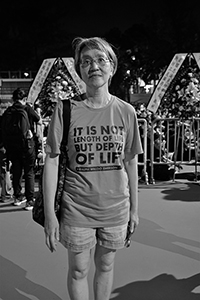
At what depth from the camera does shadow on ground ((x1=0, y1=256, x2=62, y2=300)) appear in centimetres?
245

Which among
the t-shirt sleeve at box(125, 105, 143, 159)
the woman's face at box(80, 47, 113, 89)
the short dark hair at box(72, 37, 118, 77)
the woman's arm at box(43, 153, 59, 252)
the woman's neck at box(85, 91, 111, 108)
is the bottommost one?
the woman's arm at box(43, 153, 59, 252)

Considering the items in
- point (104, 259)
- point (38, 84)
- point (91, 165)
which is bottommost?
point (104, 259)

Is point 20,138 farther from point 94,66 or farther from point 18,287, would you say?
point 94,66

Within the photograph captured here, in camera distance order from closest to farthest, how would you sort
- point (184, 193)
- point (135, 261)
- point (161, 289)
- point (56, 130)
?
point (56, 130), point (161, 289), point (135, 261), point (184, 193)

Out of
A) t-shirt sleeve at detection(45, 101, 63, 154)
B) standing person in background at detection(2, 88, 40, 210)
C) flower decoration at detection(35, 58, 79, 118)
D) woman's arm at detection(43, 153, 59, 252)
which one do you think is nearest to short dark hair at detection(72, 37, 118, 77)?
t-shirt sleeve at detection(45, 101, 63, 154)

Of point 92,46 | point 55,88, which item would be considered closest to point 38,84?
point 55,88

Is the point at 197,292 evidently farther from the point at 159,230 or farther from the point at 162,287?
the point at 159,230

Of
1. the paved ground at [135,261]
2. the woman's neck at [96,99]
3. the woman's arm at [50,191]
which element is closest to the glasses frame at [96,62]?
the woman's neck at [96,99]

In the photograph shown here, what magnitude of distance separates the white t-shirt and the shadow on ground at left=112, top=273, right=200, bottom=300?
0.92 metres

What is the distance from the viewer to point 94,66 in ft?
5.63

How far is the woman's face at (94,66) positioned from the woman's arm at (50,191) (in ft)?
1.42

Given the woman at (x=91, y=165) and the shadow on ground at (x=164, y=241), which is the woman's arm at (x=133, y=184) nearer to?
the woman at (x=91, y=165)

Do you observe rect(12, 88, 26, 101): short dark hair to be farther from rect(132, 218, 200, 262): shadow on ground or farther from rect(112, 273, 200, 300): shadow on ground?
rect(112, 273, 200, 300): shadow on ground

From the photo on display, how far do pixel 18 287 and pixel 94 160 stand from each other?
143 centimetres
